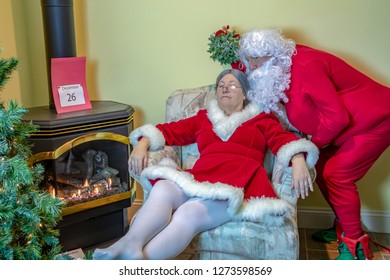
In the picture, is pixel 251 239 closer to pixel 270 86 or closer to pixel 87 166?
pixel 270 86

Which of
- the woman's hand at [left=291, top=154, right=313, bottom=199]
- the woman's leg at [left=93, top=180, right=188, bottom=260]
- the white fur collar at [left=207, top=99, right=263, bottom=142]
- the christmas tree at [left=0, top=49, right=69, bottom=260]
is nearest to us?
the christmas tree at [left=0, top=49, right=69, bottom=260]

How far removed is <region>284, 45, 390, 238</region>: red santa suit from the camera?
6.69 ft

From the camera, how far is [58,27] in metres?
2.24

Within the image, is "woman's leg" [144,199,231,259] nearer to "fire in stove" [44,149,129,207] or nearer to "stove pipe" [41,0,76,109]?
"fire in stove" [44,149,129,207]

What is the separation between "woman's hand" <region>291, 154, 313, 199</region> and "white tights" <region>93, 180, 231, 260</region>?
0.33m

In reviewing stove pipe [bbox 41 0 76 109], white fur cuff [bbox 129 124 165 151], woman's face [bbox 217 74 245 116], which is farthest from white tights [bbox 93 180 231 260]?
stove pipe [bbox 41 0 76 109]

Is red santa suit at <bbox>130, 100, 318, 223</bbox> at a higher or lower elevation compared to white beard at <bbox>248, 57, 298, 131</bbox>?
lower

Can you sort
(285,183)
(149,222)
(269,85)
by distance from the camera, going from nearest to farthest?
(149,222), (285,183), (269,85)

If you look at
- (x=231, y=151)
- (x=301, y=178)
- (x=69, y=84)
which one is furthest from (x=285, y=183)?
(x=69, y=84)

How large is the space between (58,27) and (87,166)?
29.4 inches

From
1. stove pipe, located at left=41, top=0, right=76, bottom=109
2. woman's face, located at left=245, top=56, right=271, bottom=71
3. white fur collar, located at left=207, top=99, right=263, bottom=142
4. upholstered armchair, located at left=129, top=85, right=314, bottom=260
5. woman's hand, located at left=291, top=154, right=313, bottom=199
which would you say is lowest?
upholstered armchair, located at left=129, top=85, right=314, bottom=260
